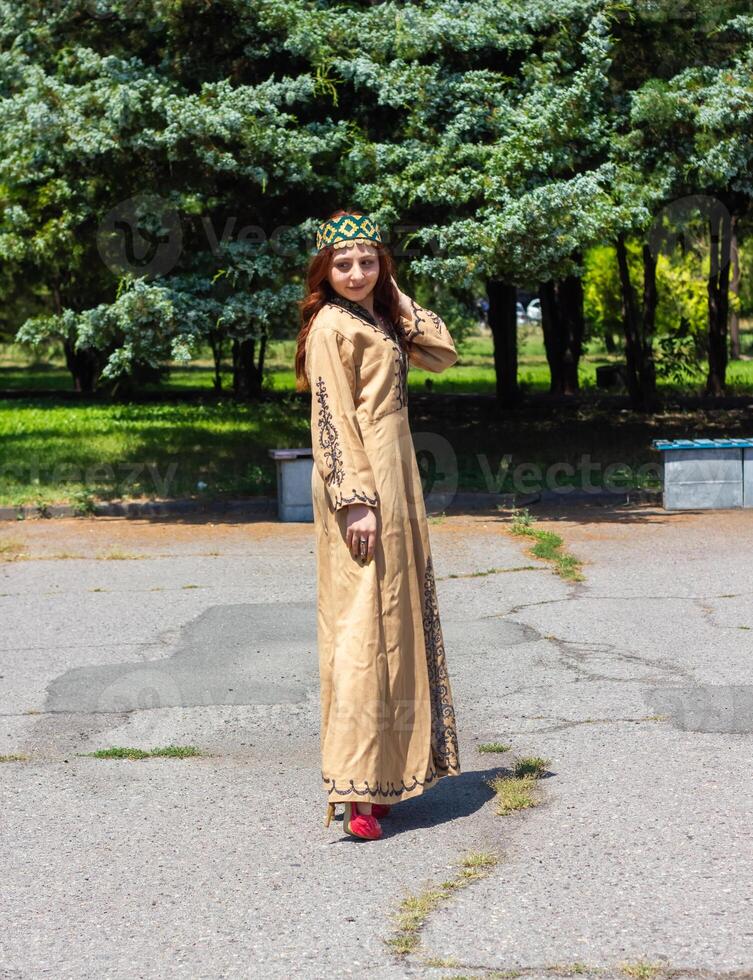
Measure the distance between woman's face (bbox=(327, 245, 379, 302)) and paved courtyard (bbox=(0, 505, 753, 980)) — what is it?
1.84 m

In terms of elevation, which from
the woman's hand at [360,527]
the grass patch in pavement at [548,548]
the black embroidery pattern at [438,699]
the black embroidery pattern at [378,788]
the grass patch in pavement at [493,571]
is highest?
the woman's hand at [360,527]

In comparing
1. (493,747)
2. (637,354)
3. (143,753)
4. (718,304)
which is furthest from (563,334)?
(143,753)

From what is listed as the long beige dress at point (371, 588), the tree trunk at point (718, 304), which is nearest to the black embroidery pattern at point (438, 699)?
the long beige dress at point (371, 588)

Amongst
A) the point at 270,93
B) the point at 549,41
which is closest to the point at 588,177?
the point at 549,41

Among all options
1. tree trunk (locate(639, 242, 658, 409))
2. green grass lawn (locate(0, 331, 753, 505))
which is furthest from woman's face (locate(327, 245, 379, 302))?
tree trunk (locate(639, 242, 658, 409))

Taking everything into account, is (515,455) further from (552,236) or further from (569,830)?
(569,830)

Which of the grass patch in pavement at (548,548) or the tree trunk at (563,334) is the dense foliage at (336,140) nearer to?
the grass patch in pavement at (548,548)

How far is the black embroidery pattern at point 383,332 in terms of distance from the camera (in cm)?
483

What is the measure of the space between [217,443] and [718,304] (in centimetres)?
1052

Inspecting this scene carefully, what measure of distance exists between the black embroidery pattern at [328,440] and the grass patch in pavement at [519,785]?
129 cm

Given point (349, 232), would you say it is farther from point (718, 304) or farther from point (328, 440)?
point (718, 304)

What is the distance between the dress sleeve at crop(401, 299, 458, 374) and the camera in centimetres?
502

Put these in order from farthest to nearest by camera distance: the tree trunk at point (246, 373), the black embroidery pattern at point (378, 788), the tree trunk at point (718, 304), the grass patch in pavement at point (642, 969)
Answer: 1. the tree trunk at point (246, 373)
2. the tree trunk at point (718, 304)
3. the black embroidery pattern at point (378, 788)
4. the grass patch in pavement at point (642, 969)

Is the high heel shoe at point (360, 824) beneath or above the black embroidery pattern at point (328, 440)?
beneath
